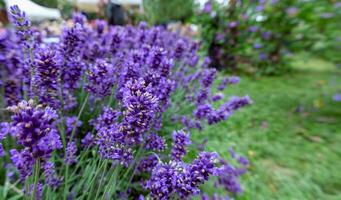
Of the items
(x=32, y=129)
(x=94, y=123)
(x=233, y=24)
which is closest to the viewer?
(x=32, y=129)

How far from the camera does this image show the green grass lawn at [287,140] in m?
2.01

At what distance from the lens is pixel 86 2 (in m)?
10.9

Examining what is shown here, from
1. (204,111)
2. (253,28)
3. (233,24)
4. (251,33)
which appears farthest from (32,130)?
(251,33)

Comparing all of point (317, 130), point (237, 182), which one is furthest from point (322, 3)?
point (237, 182)

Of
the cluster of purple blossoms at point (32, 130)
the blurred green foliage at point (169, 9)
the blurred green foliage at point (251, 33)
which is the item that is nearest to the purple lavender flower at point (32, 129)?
the cluster of purple blossoms at point (32, 130)

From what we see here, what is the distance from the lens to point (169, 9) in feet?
36.4

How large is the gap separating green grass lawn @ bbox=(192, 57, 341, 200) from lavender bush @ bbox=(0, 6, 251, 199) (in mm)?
341

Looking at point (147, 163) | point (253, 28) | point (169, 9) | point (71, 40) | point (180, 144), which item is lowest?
point (147, 163)

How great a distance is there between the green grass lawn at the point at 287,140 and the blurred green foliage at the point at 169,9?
19.6ft

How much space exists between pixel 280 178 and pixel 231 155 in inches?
15.7

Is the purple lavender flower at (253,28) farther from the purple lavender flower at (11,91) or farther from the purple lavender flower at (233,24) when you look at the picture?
the purple lavender flower at (11,91)

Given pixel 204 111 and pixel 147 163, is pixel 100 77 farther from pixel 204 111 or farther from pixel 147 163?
pixel 204 111

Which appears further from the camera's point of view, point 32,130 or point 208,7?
point 208,7

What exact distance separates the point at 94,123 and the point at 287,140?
2.11 m
